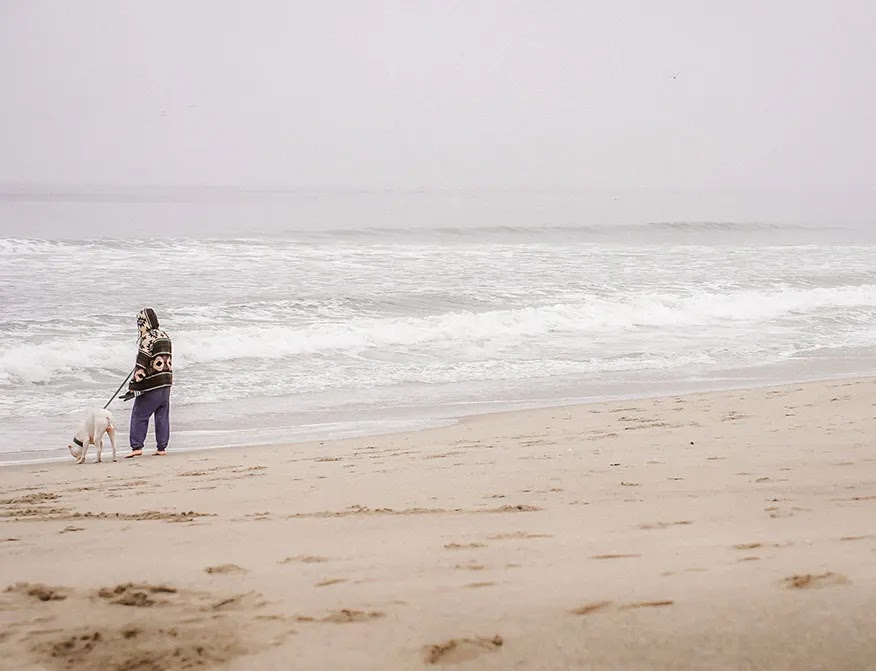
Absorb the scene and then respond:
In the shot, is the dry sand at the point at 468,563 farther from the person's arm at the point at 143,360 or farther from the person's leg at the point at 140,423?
the person's arm at the point at 143,360

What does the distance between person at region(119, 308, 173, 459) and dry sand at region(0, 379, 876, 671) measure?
68.0 inches

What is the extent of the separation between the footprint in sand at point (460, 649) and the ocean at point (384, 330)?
5921 mm

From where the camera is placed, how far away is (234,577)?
3.48 m

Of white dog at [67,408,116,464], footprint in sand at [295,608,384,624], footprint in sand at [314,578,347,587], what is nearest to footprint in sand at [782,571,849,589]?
footprint in sand at [295,608,384,624]

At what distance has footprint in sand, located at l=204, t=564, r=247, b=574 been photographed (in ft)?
11.7

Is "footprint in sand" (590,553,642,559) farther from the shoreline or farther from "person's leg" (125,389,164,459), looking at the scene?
"person's leg" (125,389,164,459)

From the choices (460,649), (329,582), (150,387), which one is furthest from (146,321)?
(460,649)

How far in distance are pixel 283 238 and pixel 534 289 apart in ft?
51.0

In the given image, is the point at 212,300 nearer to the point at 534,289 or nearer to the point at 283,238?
the point at 534,289

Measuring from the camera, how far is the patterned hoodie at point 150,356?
8414mm

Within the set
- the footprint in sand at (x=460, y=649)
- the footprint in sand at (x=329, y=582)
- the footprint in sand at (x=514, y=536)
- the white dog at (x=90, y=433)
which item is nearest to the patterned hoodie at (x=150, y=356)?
the white dog at (x=90, y=433)

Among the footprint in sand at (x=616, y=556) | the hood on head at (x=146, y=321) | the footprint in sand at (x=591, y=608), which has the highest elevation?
the hood on head at (x=146, y=321)

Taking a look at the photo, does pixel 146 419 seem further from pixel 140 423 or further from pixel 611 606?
pixel 611 606

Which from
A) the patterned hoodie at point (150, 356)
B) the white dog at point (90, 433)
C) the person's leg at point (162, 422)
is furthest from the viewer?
the patterned hoodie at point (150, 356)
